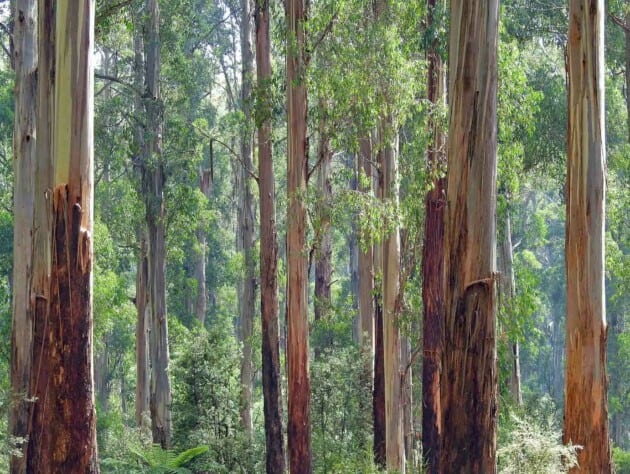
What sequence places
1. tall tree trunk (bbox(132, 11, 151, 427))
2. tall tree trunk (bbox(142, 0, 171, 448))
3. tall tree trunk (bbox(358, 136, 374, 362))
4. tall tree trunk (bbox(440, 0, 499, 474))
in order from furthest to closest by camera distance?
tall tree trunk (bbox(132, 11, 151, 427)) → tall tree trunk (bbox(142, 0, 171, 448)) → tall tree trunk (bbox(358, 136, 374, 362)) → tall tree trunk (bbox(440, 0, 499, 474))

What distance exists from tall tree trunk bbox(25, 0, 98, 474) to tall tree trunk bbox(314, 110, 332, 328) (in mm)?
6314

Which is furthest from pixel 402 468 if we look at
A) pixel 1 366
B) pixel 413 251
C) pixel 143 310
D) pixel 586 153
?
pixel 1 366

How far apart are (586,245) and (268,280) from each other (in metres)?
7.93

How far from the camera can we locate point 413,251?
16.2 m

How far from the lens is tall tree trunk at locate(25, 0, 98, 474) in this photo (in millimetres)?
8250

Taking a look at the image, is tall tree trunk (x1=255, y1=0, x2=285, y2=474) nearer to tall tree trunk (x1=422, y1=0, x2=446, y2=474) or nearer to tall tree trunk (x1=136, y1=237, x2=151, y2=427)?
tall tree trunk (x1=422, y1=0, x2=446, y2=474)

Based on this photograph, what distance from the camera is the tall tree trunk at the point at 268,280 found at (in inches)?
663

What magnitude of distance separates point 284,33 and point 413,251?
387 cm

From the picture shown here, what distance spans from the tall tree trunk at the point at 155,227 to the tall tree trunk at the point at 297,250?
20.9 ft

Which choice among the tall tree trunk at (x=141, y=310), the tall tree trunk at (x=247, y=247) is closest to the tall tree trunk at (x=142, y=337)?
the tall tree trunk at (x=141, y=310)

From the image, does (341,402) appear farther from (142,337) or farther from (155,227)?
(142,337)

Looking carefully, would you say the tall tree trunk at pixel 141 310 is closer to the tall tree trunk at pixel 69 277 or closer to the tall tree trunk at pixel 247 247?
the tall tree trunk at pixel 247 247

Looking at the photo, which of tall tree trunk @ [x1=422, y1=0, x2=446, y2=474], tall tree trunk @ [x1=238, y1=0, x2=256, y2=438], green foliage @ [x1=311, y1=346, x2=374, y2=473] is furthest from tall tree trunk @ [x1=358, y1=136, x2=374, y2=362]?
tall tree trunk @ [x1=422, y1=0, x2=446, y2=474]

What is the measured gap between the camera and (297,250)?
49.0ft
